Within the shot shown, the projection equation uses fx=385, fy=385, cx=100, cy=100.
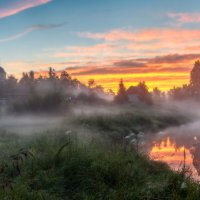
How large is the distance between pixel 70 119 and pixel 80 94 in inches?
1098

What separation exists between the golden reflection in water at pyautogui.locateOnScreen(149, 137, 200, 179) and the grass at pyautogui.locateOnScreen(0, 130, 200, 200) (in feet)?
11.1

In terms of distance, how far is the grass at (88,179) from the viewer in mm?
10156

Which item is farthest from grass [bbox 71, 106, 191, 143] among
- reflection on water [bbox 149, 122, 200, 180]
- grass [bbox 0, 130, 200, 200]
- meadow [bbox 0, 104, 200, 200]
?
grass [bbox 0, 130, 200, 200]

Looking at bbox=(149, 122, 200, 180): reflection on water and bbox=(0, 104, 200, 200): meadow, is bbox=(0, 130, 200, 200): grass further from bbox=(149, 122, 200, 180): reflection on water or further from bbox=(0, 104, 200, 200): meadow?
bbox=(149, 122, 200, 180): reflection on water

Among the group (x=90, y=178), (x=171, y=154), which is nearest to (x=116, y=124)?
(x=171, y=154)

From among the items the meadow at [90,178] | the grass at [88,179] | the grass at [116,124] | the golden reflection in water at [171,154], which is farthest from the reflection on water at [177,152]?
the grass at [88,179]

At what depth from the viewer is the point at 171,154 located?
20.9 metres

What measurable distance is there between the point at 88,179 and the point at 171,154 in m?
10.7

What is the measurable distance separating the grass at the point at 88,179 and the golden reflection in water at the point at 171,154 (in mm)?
3387

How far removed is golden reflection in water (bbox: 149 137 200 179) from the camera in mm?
17062

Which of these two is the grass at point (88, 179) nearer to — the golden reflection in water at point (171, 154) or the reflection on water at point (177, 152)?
the reflection on water at point (177, 152)

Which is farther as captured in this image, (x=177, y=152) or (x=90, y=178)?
(x=177, y=152)

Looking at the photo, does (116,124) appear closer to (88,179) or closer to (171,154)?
(171,154)

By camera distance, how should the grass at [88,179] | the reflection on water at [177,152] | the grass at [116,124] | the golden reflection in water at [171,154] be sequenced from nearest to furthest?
the grass at [88,179]
the golden reflection in water at [171,154]
the reflection on water at [177,152]
the grass at [116,124]
